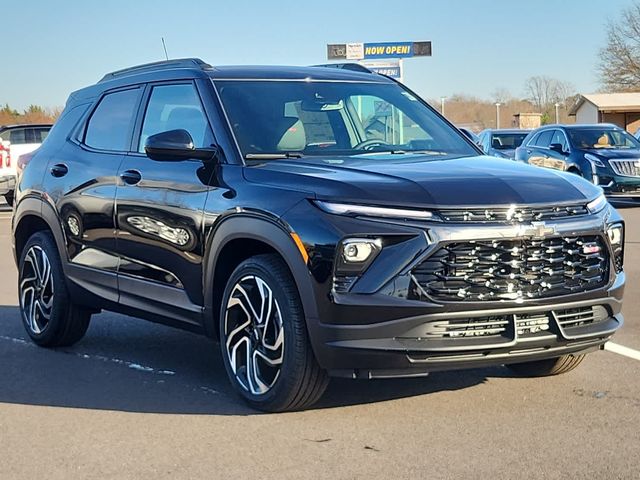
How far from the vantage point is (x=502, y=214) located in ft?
14.9

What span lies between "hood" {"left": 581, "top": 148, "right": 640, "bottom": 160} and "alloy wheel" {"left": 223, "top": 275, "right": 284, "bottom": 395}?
47.9ft

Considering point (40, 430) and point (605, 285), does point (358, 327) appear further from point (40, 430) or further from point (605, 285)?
point (40, 430)

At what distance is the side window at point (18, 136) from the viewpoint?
23.2 metres

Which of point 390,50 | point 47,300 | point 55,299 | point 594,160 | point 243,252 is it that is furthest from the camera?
point 390,50

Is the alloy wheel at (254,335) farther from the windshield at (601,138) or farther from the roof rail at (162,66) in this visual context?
the windshield at (601,138)

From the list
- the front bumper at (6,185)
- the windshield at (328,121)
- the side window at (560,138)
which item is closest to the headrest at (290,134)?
the windshield at (328,121)

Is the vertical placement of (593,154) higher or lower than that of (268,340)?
lower

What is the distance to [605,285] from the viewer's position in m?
4.87

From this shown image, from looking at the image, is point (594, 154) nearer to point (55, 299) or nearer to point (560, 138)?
point (560, 138)

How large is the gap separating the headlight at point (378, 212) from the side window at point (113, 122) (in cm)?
220

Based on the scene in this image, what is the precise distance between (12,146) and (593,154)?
13.0 metres

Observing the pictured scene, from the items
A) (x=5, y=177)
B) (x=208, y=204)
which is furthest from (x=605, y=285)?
(x=5, y=177)

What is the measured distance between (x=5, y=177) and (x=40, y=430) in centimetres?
1777

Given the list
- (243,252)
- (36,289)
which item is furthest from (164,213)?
(36,289)
